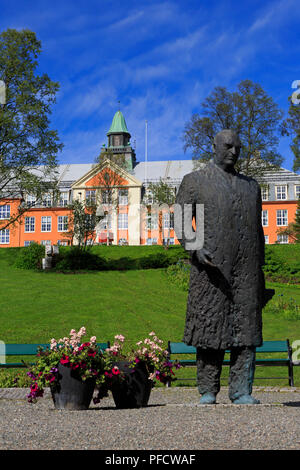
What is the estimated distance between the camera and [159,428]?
14.5ft

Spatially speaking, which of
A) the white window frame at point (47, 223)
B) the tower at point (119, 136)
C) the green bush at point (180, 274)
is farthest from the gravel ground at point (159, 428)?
the tower at point (119, 136)

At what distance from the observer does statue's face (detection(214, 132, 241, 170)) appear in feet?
19.2

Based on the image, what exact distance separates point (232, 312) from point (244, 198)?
4.04 feet

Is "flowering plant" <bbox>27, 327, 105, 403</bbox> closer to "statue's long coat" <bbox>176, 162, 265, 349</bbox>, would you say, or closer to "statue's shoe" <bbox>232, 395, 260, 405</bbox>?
"statue's long coat" <bbox>176, 162, 265, 349</bbox>

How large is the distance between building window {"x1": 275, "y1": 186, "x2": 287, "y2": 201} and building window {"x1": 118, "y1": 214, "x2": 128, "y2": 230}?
1507cm

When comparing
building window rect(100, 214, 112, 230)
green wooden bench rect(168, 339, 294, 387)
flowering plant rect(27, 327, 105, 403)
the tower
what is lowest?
green wooden bench rect(168, 339, 294, 387)

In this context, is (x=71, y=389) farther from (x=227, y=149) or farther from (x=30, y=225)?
(x=30, y=225)

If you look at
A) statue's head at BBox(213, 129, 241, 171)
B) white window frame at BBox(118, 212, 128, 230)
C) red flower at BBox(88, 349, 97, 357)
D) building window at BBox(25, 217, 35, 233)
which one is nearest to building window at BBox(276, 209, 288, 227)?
white window frame at BBox(118, 212, 128, 230)

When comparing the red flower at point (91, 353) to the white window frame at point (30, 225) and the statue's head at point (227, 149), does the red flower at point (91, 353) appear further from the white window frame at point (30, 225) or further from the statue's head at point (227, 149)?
the white window frame at point (30, 225)
